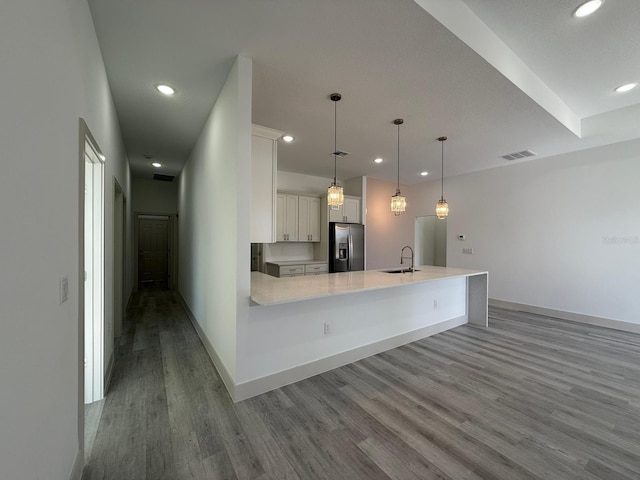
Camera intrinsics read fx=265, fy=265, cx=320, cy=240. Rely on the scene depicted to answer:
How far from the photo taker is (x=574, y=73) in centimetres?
284

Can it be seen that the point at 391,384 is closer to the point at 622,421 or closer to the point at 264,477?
the point at 264,477

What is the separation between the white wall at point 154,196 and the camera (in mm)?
6629

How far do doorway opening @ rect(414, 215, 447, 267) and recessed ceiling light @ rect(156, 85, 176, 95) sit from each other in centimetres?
718

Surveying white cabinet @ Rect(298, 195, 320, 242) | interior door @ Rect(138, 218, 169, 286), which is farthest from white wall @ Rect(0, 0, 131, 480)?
interior door @ Rect(138, 218, 169, 286)

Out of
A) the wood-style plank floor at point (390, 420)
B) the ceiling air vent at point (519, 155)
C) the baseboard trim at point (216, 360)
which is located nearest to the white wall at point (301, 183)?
the baseboard trim at point (216, 360)

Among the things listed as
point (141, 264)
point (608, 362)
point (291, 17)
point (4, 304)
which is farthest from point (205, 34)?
point (141, 264)

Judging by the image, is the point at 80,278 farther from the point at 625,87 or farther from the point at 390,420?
the point at 625,87

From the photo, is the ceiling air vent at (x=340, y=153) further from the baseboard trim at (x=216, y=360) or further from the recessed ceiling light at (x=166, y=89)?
the baseboard trim at (x=216, y=360)

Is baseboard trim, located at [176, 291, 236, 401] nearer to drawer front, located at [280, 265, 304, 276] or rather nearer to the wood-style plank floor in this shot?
the wood-style plank floor

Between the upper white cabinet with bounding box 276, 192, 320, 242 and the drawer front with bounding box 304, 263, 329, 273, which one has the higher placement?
the upper white cabinet with bounding box 276, 192, 320, 242

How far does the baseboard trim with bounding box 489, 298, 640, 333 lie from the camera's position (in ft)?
13.4

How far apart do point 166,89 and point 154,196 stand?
491 cm

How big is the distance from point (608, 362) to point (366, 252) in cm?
427

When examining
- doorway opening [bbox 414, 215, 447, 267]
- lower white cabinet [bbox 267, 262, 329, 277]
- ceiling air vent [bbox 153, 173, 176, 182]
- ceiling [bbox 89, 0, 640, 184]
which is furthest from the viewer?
doorway opening [bbox 414, 215, 447, 267]
